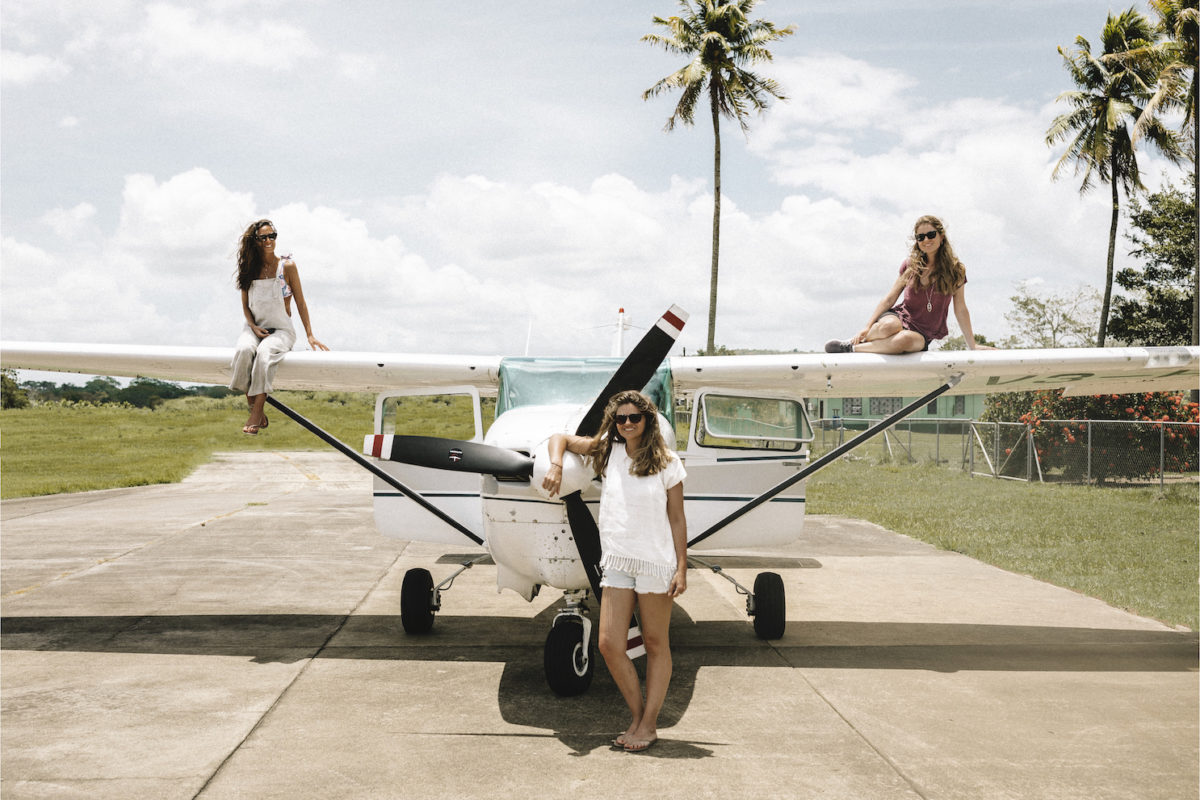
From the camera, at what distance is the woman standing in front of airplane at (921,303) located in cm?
620

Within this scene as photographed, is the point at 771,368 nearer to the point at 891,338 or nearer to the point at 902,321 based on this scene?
the point at 891,338

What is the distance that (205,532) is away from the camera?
12719 mm

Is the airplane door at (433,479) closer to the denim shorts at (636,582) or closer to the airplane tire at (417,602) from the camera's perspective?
the airplane tire at (417,602)

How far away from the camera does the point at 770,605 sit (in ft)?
22.5

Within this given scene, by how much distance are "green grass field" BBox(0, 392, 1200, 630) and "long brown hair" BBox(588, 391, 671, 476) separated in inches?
117

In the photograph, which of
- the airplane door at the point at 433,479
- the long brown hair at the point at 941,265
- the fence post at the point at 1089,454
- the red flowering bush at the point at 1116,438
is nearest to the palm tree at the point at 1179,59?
the red flowering bush at the point at 1116,438

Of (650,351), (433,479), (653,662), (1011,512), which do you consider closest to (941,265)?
(650,351)

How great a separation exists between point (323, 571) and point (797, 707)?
6007 millimetres

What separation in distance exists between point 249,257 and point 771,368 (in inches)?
151

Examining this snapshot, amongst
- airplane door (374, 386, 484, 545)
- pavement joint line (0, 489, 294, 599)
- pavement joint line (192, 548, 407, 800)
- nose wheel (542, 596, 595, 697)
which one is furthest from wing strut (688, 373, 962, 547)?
pavement joint line (0, 489, 294, 599)

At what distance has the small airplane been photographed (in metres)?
6.09

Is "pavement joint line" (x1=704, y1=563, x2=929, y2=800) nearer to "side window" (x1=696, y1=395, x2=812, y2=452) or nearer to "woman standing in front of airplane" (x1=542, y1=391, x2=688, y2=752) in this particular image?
"woman standing in front of airplane" (x1=542, y1=391, x2=688, y2=752)

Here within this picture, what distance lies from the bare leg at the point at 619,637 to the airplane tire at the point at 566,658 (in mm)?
783

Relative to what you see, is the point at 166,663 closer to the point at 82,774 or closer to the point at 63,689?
the point at 63,689
